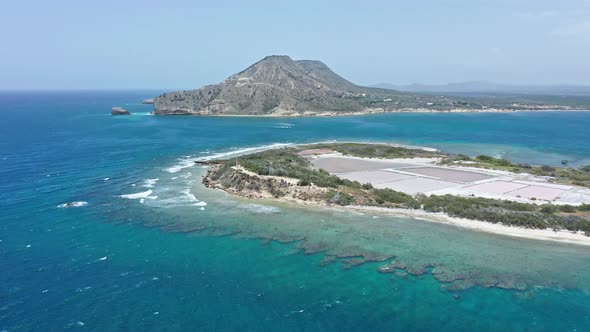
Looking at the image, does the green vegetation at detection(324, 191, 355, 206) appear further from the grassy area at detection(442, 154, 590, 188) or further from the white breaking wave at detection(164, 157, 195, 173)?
the grassy area at detection(442, 154, 590, 188)

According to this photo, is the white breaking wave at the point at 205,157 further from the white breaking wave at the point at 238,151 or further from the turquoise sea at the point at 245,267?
the turquoise sea at the point at 245,267

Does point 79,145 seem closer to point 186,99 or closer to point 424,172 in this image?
point 424,172

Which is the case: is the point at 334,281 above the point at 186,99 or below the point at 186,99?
below

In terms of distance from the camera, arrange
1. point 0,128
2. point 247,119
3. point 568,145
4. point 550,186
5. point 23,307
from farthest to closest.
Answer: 1. point 247,119
2. point 0,128
3. point 568,145
4. point 550,186
5. point 23,307

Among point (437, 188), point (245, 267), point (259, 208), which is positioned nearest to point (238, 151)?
point (259, 208)

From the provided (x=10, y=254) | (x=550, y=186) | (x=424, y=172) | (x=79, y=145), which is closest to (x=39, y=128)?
(x=79, y=145)

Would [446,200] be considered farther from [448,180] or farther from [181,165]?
[181,165]
